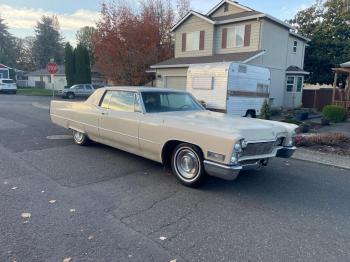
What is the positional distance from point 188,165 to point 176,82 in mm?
16847

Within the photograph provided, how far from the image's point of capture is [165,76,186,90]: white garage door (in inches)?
804

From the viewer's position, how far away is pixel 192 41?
22125 millimetres

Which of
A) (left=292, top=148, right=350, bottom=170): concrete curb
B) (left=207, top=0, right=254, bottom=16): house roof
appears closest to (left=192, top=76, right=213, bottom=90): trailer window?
(left=292, top=148, right=350, bottom=170): concrete curb

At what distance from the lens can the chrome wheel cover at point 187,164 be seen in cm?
453

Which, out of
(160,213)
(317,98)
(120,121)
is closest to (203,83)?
(120,121)

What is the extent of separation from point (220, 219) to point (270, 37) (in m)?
18.1

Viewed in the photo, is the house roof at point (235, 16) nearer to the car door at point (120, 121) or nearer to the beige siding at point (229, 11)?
the beige siding at point (229, 11)

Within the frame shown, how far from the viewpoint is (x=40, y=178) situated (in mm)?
4848

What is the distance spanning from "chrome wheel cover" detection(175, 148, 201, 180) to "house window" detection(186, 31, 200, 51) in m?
18.4

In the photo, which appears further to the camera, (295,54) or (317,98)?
(317,98)

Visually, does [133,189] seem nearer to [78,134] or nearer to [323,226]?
[323,226]

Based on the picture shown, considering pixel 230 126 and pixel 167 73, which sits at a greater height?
pixel 167 73

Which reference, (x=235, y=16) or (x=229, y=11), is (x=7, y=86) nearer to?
(x=229, y=11)

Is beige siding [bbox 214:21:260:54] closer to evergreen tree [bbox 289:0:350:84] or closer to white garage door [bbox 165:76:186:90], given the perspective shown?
white garage door [bbox 165:76:186:90]
